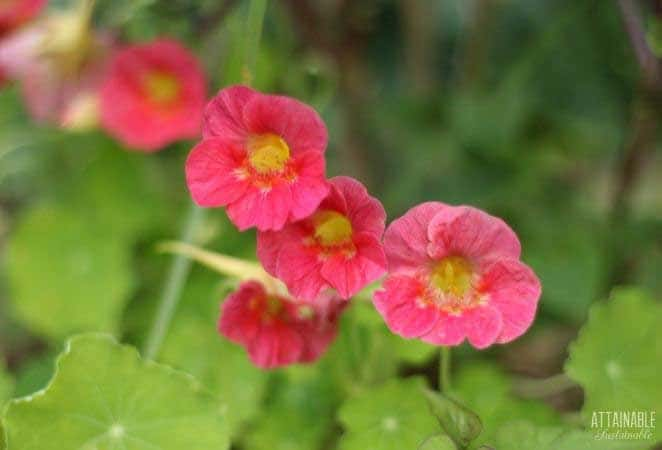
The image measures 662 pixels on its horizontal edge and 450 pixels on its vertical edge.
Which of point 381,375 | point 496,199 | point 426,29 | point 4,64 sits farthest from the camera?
point 426,29

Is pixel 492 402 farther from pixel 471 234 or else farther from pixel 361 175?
pixel 361 175

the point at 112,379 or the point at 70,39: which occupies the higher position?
the point at 70,39

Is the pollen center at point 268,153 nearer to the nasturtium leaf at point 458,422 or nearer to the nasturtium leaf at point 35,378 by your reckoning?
the nasturtium leaf at point 458,422

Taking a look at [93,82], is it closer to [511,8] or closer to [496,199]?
[496,199]

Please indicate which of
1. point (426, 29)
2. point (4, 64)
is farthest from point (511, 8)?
point (4, 64)

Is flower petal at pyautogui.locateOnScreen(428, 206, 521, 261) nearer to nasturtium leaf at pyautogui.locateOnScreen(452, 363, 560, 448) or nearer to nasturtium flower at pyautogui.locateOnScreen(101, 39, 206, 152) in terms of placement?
nasturtium leaf at pyautogui.locateOnScreen(452, 363, 560, 448)

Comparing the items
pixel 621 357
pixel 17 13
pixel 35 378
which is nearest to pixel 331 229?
pixel 621 357

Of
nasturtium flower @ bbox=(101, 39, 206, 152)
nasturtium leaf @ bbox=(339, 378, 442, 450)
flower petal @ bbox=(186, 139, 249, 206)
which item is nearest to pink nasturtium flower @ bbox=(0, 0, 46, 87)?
nasturtium flower @ bbox=(101, 39, 206, 152)
